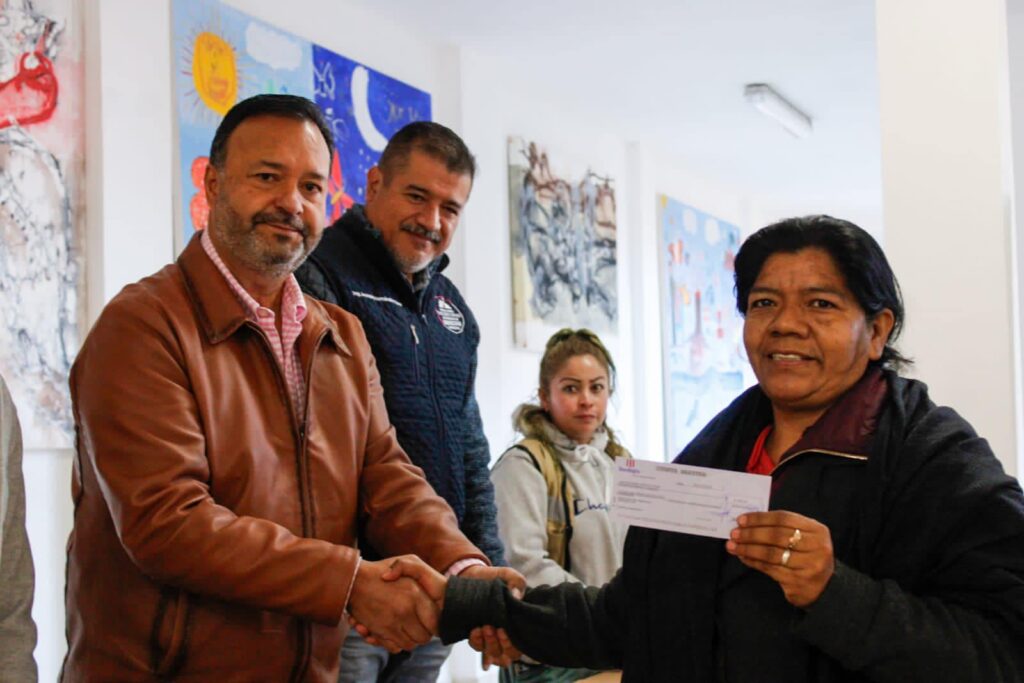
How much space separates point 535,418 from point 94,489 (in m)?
2.13

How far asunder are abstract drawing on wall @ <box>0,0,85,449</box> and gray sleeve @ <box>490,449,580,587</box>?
1.53 m

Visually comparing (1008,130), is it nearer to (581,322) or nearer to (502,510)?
(502,510)

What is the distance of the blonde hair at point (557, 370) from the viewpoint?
3959 mm

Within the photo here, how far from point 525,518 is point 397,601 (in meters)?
1.50

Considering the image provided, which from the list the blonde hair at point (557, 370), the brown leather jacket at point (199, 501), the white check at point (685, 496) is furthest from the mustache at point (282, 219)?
the blonde hair at point (557, 370)

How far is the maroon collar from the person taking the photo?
1854 millimetres

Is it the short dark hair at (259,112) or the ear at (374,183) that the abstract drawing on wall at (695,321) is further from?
the short dark hair at (259,112)

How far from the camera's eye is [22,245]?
3.87 metres

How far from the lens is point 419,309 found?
2.83 meters

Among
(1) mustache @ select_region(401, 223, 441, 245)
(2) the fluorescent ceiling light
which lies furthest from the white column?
(2) the fluorescent ceiling light

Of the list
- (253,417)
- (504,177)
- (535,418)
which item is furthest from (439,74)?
(253,417)

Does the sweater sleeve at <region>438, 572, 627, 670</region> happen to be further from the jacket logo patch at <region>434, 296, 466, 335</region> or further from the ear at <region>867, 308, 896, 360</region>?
the jacket logo patch at <region>434, 296, 466, 335</region>

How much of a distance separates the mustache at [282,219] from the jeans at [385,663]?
85 centimetres

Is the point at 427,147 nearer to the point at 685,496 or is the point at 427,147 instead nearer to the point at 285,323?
the point at 285,323
